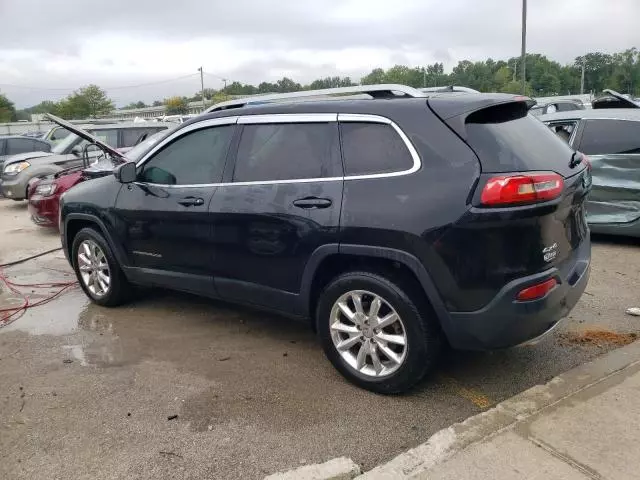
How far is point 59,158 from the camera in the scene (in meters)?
12.1

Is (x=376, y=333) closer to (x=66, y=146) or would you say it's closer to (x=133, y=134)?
(x=133, y=134)

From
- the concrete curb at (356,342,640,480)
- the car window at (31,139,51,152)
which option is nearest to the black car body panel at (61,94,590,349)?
the concrete curb at (356,342,640,480)

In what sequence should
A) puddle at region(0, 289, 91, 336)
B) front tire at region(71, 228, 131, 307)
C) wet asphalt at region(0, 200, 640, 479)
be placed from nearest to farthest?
wet asphalt at region(0, 200, 640, 479) < puddle at region(0, 289, 91, 336) < front tire at region(71, 228, 131, 307)

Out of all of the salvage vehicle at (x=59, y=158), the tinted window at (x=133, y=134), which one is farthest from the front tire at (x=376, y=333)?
the tinted window at (x=133, y=134)

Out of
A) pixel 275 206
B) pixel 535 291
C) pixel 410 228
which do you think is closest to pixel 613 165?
pixel 535 291

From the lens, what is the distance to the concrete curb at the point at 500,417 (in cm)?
277

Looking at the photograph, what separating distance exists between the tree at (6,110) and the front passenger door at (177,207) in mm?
81913

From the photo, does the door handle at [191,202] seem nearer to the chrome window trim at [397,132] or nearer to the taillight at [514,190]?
the chrome window trim at [397,132]

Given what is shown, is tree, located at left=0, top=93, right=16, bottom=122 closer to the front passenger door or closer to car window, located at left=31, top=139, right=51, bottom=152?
car window, located at left=31, top=139, right=51, bottom=152

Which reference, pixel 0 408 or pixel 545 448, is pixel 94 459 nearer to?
pixel 0 408

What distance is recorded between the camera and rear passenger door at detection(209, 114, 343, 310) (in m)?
3.63

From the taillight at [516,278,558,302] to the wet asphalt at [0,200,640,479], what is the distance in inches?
30.0

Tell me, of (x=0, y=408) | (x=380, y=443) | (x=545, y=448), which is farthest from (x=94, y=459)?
(x=545, y=448)

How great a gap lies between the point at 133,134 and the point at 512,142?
10.8 m
